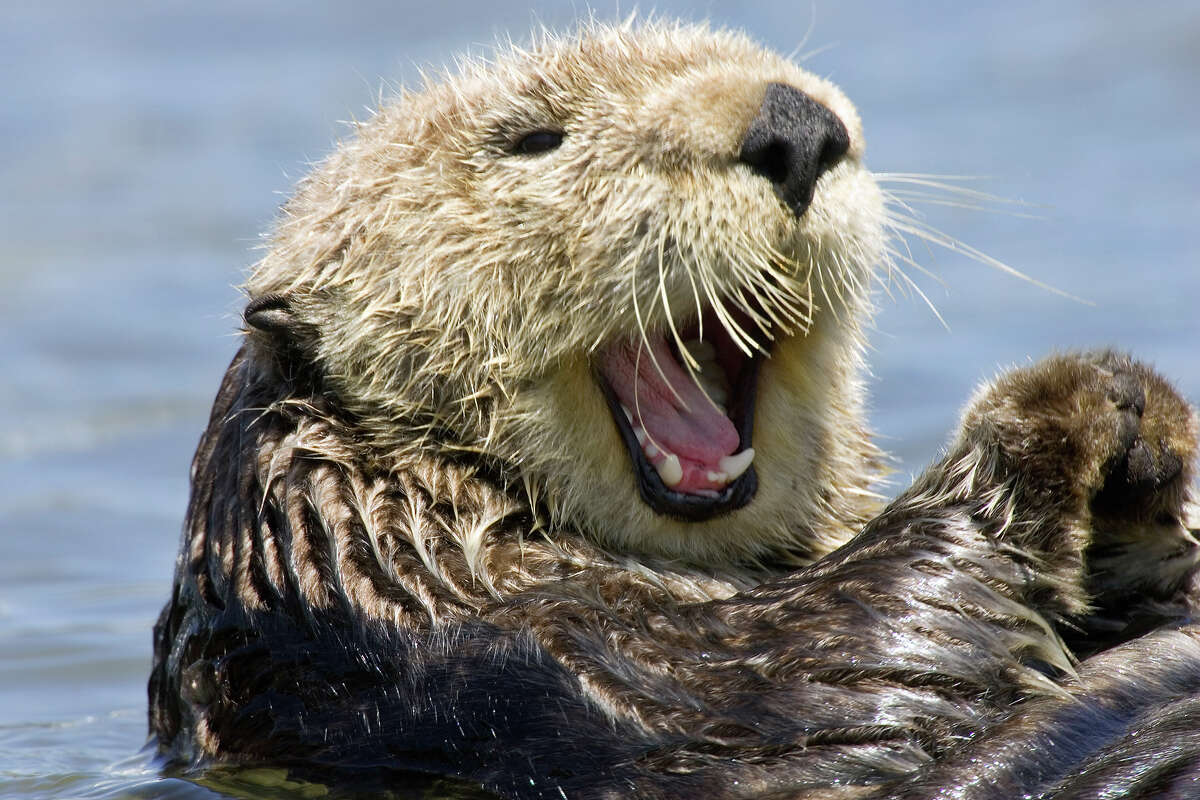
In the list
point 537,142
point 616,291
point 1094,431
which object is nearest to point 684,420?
point 616,291

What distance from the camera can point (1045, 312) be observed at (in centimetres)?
1081

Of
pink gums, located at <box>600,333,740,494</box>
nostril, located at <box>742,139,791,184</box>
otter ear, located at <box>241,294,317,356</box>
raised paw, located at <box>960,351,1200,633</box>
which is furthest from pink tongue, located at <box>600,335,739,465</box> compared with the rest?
otter ear, located at <box>241,294,317,356</box>

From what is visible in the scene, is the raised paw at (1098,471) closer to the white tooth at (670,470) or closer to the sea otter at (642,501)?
the sea otter at (642,501)

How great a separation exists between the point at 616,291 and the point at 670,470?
1.51ft

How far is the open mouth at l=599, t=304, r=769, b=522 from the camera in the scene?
454 centimetres

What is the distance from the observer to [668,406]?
4.63 meters

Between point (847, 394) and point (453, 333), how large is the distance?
1119 millimetres

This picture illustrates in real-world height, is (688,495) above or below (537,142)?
below

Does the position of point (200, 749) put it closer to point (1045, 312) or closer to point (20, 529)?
A: point (20, 529)

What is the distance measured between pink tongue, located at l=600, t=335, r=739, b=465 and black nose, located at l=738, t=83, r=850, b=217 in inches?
20.3

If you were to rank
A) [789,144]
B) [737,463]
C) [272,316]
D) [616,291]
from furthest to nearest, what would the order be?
[272,316], [737,463], [616,291], [789,144]

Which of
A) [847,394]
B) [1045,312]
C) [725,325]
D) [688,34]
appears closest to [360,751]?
[725,325]

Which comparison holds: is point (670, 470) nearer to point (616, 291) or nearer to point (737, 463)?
point (737, 463)

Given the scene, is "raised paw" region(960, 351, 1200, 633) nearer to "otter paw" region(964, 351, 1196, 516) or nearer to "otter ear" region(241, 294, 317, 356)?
"otter paw" region(964, 351, 1196, 516)
